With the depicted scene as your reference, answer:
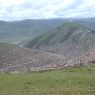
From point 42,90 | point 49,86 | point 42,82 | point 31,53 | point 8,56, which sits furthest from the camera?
point 31,53

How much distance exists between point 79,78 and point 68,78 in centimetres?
143

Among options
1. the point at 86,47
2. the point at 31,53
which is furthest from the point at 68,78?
the point at 86,47

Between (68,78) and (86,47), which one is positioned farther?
(86,47)

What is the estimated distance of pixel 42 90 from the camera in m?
36.3

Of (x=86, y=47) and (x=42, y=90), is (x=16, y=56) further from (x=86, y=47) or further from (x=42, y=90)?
(x=42, y=90)

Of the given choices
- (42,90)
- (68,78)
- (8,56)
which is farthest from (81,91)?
(8,56)

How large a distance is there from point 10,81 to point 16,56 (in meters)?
92.8

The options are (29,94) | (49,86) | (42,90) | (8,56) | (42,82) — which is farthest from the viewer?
(8,56)

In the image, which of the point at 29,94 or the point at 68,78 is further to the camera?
the point at 68,78

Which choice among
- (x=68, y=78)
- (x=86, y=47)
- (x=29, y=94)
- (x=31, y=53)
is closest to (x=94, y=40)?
(x=86, y=47)

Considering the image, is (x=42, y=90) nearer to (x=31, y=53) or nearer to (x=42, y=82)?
(x=42, y=82)

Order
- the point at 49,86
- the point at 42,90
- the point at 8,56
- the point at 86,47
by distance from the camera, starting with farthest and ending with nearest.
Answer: the point at 86,47, the point at 8,56, the point at 49,86, the point at 42,90

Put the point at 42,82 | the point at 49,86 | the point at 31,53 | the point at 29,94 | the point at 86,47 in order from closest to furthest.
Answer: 1. the point at 29,94
2. the point at 49,86
3. the point at 42,82
4. the point at 31,53
5. the point at 86,47

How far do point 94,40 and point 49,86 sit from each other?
152184mm
